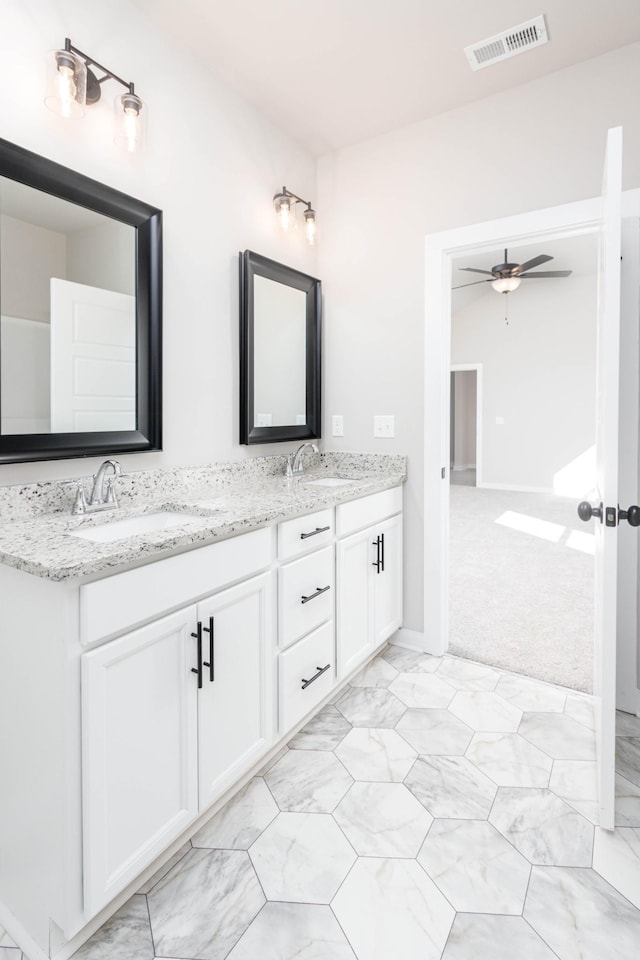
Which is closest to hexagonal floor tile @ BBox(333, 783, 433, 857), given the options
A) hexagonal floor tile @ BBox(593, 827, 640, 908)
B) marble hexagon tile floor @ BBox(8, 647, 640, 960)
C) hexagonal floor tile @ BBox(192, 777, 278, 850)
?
marble hexagon tile floor @ BBox(8, 647, 640, 960)

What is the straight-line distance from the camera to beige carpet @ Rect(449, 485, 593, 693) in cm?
263

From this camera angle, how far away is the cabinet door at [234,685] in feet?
4.74

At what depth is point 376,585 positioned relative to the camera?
2445mm

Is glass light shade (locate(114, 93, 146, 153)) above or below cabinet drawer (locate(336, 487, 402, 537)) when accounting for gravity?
above

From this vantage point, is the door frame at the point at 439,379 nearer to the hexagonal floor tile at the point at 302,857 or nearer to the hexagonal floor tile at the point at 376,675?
the hexagonal floor tile at the point at 376,675

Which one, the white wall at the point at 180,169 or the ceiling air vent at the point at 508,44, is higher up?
the ceiling air vent at the point at 508,44

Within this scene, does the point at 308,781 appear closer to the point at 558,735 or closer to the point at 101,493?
the point at 558,735

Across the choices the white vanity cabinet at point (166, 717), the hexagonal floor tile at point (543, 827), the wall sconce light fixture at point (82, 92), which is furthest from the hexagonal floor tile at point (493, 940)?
the wall sconce light fixture at point (82, 92)

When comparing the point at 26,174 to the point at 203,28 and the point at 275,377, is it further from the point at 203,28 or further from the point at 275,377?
the point at 275,377

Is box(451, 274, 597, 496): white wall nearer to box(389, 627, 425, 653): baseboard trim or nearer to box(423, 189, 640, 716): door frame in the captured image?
box(423, 189, 640, 716): door frame

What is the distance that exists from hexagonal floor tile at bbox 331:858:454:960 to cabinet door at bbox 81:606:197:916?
0.47 meters

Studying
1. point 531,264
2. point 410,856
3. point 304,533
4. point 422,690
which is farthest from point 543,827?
point 531,264

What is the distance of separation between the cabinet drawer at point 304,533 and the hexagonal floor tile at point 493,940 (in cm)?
106

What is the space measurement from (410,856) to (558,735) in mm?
866
